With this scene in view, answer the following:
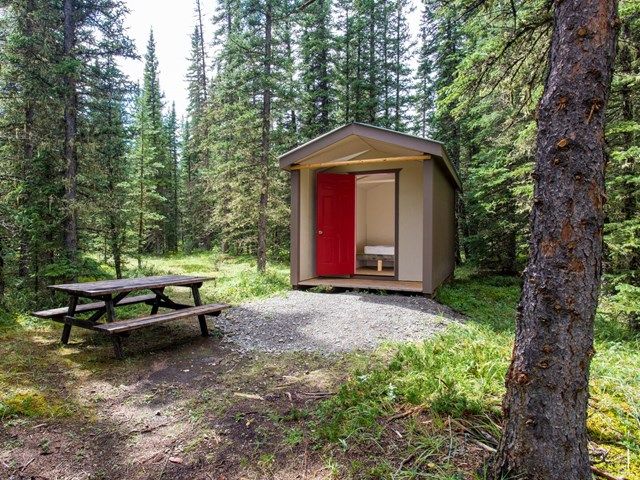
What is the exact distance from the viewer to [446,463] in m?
1.99

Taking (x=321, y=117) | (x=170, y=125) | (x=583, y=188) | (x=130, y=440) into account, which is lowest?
(x=130, y=440)

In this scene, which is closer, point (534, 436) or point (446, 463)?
point (534, 436)

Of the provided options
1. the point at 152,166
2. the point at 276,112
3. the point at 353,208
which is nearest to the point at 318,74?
the point at 276,112

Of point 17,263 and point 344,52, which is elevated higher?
point 344,52

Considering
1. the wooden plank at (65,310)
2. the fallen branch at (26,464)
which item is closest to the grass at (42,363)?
the wooden plank at (65,310)

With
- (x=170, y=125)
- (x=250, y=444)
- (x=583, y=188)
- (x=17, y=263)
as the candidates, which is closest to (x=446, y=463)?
(x=250, y=444)

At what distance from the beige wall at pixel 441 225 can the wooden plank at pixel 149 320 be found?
421 cm

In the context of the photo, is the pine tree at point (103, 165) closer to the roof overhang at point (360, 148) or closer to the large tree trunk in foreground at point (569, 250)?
the roof overhang at point (360, 148)

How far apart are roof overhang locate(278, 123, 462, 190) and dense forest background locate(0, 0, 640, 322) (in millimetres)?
1036

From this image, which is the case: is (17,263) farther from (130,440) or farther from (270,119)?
(130,440)

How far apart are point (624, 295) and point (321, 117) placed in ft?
42.4

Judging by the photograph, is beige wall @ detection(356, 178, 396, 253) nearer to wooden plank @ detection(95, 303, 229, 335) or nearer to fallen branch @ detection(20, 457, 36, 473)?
wooden plank @ detection(95, 303, 229, 335)

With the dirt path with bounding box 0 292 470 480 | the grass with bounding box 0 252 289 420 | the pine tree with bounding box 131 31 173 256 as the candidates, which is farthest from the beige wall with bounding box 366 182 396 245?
the pine tree with bounding box 131 31 173 256

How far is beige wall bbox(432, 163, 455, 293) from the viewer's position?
711 cm
